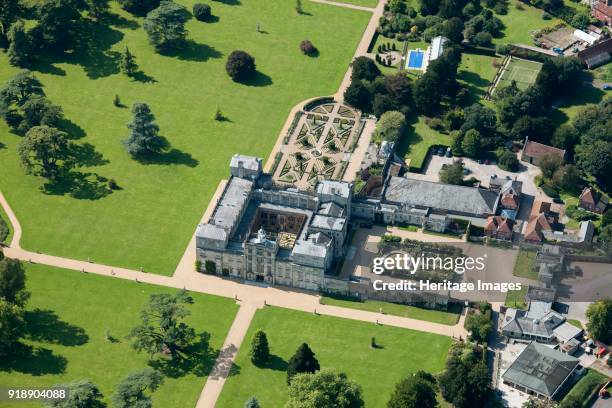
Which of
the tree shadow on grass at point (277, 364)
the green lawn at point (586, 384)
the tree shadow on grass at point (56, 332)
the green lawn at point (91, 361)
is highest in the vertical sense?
the green lawn at point (586, 384)

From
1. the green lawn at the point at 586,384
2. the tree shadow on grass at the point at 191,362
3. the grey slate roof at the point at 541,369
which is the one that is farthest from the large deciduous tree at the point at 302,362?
the green lawn at the point at 586,384

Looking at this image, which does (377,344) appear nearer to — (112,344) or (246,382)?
(246,382)

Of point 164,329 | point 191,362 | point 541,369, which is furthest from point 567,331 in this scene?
point 164,329

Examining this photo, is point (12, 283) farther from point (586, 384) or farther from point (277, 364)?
point (586, 384)

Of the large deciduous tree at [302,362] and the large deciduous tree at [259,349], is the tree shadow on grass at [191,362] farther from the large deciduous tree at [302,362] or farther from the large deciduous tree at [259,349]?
the large deciduous tree at [302,362]

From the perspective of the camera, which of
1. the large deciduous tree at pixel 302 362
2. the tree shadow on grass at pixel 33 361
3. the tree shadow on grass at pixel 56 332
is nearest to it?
the large deciduous tree at pixel 302 362

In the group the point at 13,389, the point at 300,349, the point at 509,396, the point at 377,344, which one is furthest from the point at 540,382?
the point at 13,389

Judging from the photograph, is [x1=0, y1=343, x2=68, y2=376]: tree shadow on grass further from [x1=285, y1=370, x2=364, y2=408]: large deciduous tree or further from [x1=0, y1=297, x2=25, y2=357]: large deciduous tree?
[x1=285, y1=370, x2=364, y2=408]: large deciduous tree
